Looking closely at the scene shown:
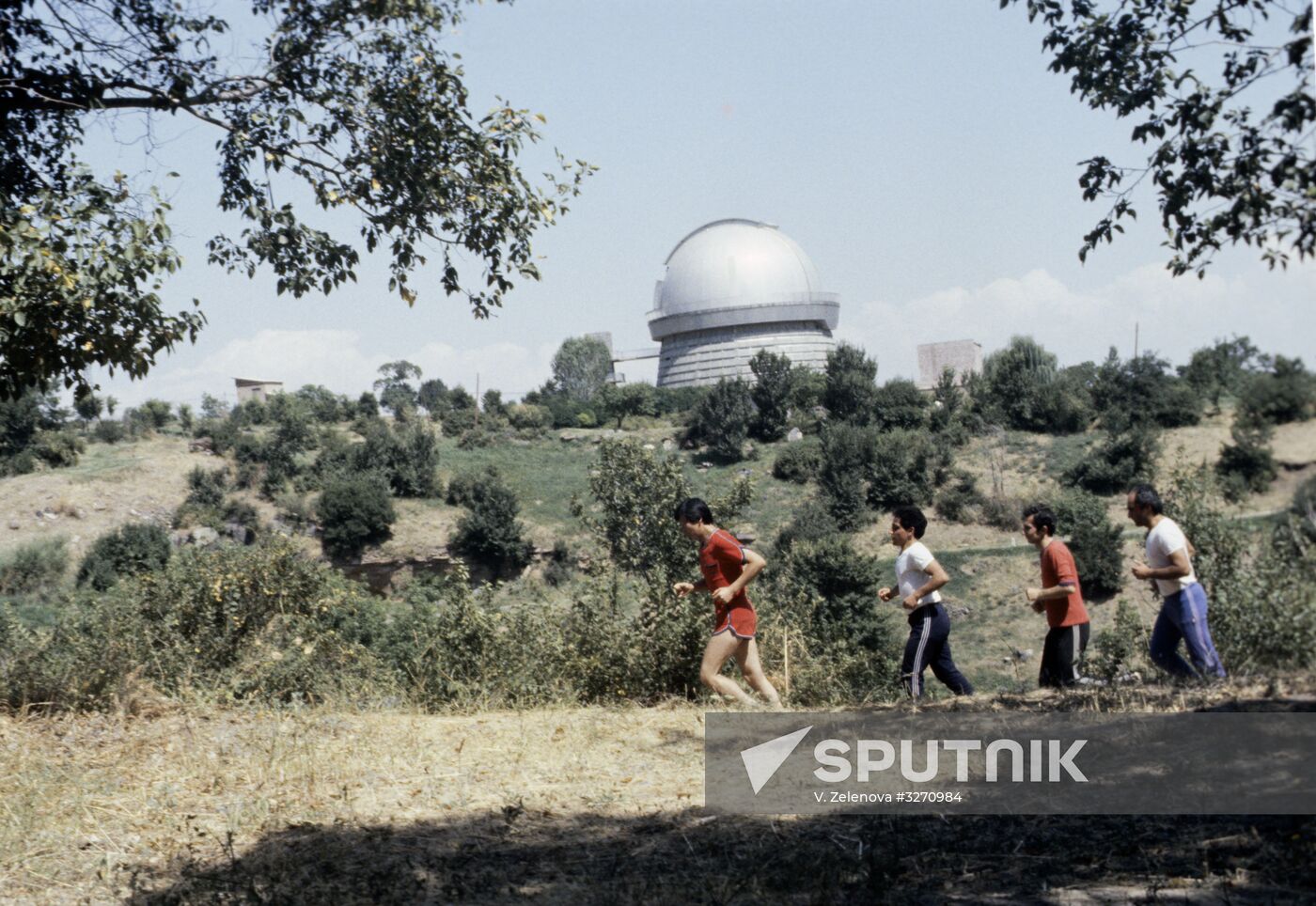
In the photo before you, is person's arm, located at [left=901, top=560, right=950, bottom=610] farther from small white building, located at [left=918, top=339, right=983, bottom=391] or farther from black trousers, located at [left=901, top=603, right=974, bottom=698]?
small white building, located at [left=918, top=339, right=983, bottom=391]

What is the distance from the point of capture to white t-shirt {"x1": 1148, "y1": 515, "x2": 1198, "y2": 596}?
17.2 ft

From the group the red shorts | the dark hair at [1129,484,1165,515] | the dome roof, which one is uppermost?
the dome roof

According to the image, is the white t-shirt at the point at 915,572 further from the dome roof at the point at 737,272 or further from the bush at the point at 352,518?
the dome roof at the point at 737,272

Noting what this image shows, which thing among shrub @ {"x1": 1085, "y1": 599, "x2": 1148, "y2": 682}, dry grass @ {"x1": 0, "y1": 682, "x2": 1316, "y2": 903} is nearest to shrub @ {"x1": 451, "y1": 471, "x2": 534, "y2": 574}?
shrub @ {"x1": 1085, "y1": 599, "x2": 1148, "y2": 682}

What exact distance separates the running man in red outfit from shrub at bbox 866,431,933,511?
33.7 metres

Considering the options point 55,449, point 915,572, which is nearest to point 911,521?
point 915,572

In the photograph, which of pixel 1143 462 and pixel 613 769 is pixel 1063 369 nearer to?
pixel 1143 462

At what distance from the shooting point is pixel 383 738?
5.96m

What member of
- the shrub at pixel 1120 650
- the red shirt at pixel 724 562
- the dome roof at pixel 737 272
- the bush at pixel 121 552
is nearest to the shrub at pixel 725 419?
the dome roof at pixel 737 272

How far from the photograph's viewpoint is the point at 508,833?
14.5 ft

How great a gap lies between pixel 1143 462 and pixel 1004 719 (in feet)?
26.2

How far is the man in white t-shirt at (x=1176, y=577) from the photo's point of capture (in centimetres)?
526

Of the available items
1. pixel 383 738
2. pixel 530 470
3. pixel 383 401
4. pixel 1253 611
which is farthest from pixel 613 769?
pixel 383 401

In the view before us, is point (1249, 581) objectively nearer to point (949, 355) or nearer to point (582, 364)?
point (949, 355)
